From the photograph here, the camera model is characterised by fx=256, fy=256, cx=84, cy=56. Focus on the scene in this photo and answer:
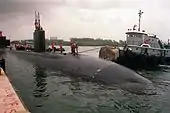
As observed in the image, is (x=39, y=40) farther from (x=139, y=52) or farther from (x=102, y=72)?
(x=139, y=52)

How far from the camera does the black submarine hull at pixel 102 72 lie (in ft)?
53.3

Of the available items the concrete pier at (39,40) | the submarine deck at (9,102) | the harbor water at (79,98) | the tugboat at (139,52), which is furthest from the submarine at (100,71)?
the tugboat at (139,52)

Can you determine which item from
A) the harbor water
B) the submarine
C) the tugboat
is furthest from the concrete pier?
the tugboat

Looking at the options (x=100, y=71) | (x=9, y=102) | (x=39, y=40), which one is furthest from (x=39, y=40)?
(x=9, y=102)

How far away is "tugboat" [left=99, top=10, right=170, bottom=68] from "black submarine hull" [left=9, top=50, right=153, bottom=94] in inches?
898

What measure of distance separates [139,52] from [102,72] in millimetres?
32994

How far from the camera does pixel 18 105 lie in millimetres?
8664

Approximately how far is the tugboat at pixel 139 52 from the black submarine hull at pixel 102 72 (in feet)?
74.8

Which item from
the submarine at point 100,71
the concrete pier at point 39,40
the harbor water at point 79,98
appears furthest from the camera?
the concrete pier at point 39,40

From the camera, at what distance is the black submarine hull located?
53.3 feet

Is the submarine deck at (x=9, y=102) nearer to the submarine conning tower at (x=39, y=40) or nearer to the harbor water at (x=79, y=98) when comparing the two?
the harbor water at (x=79, y=98)

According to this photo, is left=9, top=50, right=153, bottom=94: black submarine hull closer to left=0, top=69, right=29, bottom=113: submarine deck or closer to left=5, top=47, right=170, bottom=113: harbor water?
left=5, top=47, right=170, bottom=113: harbor water

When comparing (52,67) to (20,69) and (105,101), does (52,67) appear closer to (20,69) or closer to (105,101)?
(20,69)

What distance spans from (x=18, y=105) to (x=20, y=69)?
15595 mm
